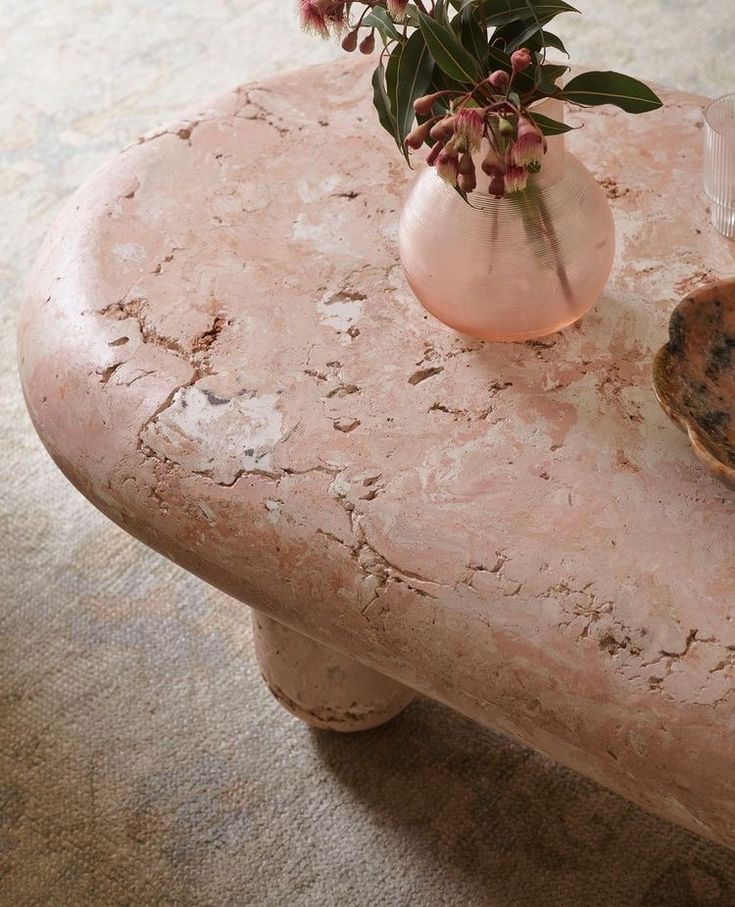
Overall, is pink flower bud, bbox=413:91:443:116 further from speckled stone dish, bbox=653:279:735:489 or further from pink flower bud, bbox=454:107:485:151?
speckled stone dish, bbox=653:279:735:489

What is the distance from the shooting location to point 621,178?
1092mm

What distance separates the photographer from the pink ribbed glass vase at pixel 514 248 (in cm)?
87

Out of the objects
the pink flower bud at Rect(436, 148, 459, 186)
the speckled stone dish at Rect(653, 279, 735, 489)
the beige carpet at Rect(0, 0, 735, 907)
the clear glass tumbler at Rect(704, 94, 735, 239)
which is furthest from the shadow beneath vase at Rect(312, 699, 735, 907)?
the pink flower bud at Rect(436, 148, 459, 186)

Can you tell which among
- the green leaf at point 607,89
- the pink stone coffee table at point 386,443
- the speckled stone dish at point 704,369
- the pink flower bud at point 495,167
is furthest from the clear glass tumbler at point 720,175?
the pink flower bud at point 495,167

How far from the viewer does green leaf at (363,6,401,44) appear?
815 mm

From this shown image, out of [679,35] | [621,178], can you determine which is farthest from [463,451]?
[679,35]

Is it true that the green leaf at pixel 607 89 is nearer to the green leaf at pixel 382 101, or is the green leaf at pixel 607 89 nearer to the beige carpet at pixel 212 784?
the green leaf at pixel 382 101

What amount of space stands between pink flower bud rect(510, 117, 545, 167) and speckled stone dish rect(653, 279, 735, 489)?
0.22 metres

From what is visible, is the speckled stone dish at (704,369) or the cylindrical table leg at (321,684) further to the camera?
the cylindrical table leg at (321,684)

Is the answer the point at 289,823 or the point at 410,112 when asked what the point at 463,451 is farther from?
the point at 289,823

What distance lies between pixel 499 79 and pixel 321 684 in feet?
2.07

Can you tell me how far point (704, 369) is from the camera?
2.96 ft

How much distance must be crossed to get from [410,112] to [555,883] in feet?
2.44

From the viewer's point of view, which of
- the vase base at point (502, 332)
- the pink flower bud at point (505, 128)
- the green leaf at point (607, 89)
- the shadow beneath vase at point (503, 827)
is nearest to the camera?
the pink flower bud at point (505, 128)
